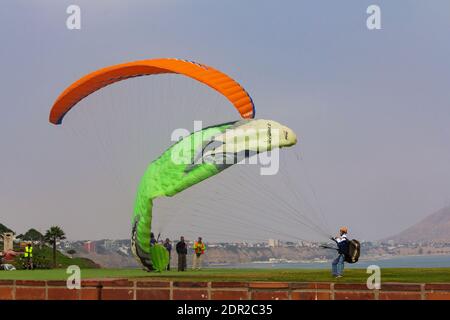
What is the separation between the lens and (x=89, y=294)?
666 cm

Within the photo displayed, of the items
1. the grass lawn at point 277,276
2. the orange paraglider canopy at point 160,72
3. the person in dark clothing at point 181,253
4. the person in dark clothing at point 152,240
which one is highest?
the orange paraglider canopy at point 160,72

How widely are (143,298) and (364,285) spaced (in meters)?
2.01

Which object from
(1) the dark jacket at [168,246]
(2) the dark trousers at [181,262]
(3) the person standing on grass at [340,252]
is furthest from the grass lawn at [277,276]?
(1) the dark jacket at [168,246]

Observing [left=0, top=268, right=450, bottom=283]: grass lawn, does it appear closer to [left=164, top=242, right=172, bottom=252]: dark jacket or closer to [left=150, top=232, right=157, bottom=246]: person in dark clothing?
[left=150, top=232, right=157, bottom=246]: person in dark clothing

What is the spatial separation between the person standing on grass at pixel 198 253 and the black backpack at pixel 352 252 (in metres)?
11.5

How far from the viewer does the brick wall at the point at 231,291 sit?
6.24 m

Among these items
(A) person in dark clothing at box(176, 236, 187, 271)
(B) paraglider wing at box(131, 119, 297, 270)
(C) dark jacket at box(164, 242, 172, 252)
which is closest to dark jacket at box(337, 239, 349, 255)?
(B) paraglider wing at box(131, 119, 297, 270)

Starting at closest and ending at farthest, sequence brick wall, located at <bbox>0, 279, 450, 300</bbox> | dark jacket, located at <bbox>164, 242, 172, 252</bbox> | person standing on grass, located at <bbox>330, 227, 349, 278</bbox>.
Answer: brick wall, located at <bbox>0, 279, 450, 300</bbox>, person standing on grass, located at <bbox>330, 227, 349, 278</bbox>, dark jacket, located at <bbox>164, 242, 172, 252</bbox>

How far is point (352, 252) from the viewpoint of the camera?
2242 cm

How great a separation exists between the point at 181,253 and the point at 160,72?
1024cm

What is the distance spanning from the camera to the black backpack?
2234 cm

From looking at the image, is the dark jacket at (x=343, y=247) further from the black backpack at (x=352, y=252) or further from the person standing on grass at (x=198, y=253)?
the person standing on grass at (x=198, y=253)

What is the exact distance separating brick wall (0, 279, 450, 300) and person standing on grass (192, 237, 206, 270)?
26115mm
